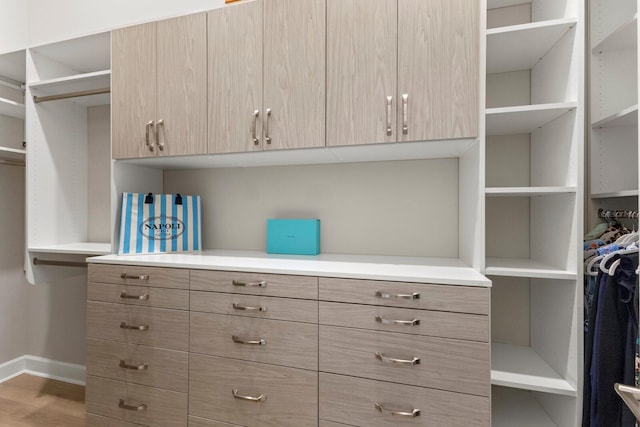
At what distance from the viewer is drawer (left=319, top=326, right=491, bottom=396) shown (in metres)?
1.23

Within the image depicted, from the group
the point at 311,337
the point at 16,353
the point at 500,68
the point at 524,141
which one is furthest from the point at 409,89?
the point at 16,353

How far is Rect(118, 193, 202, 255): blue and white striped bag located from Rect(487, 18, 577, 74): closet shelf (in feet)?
5.96

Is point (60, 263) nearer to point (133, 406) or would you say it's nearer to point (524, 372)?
point (133, 406)

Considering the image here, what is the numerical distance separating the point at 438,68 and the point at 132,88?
162 centimetres

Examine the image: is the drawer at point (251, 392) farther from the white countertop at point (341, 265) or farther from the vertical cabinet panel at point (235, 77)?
the vertical cabinet panel at point (235, 77)

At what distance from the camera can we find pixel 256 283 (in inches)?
58.3

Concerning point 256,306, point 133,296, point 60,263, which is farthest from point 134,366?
point 60,263

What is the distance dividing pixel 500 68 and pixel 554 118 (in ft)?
1.35

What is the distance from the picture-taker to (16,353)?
262 cm

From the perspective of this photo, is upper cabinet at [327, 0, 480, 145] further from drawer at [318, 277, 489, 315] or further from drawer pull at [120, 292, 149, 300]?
drawer pull at [120, 292, 149, 300]

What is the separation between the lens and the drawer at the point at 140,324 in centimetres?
161

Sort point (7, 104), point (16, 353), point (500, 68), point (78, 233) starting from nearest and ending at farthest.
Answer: point (500, 68) → point (7, 104) → point (78, 233) → point (16, 353)

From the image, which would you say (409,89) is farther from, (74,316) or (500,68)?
(74,316)

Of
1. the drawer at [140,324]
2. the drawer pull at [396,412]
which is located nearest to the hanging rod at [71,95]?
the drawer at [140,324]
